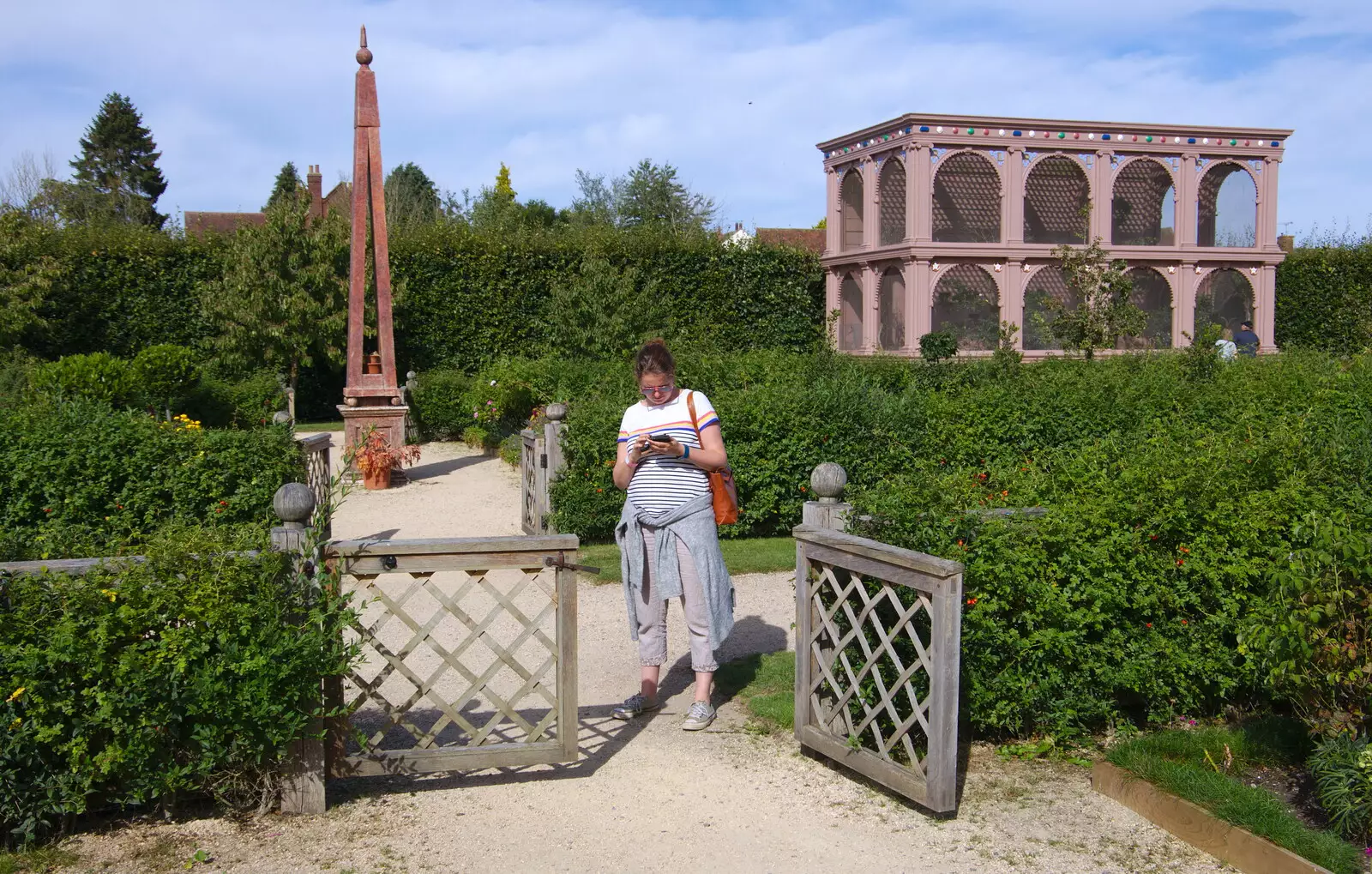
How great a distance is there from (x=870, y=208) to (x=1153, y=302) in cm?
721

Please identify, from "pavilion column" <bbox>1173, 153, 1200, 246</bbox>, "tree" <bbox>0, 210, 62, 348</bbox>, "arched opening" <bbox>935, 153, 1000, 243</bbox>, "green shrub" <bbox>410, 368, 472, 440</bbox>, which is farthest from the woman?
"pavilion column" <bbox>1173, 153, 1200, 246</bbox>

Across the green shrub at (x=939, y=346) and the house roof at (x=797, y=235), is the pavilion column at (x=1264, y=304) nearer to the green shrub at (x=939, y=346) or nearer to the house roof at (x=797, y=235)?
the green shrub at (x=939, y=346)

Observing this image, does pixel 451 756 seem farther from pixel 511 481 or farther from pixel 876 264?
pixel 876 264

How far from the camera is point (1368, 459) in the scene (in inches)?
210

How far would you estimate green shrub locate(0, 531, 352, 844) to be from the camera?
3701 mm

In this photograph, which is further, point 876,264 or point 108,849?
point 876,264

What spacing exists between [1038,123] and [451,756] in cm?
2023

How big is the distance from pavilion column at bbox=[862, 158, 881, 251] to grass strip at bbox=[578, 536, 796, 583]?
13847mm

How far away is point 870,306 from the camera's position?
2270cm

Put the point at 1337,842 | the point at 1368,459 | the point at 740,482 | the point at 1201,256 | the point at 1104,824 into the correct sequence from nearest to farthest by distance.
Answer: the point at 1337,842
the point at 1104,824
the point at 1368,459
the point at 740,482
the point at 1201,256

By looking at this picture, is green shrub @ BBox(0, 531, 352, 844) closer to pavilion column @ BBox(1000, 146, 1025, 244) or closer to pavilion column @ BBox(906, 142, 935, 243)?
pavilion column @ BBox(906, 142, 935, 243)

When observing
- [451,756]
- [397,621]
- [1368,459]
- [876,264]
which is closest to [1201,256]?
[876,264]

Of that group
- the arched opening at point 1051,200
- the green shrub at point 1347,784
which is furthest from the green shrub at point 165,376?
the arched opening at point 1051,200

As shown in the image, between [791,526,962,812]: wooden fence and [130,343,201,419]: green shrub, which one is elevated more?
[130,343,201,419]: green shrub
